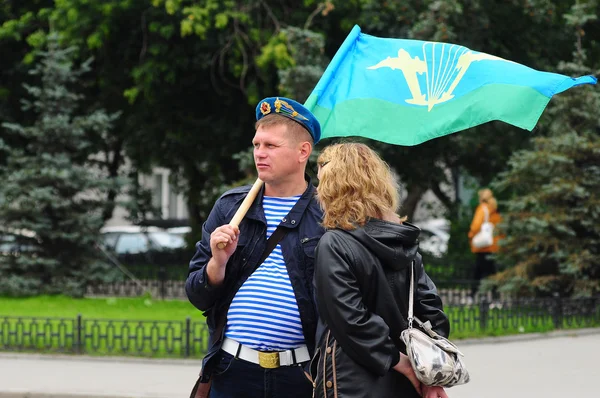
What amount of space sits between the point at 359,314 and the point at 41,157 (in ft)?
48.7

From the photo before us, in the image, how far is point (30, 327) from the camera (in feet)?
39.1

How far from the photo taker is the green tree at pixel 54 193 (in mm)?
17391

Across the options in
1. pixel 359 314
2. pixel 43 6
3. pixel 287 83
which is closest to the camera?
pixel 359 314

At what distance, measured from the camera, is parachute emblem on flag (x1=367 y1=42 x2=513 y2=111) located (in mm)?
4672

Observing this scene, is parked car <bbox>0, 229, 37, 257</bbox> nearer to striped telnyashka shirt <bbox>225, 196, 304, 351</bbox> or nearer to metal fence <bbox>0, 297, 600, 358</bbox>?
metal fence <bbox>0, 297, 600, 358</bbox>

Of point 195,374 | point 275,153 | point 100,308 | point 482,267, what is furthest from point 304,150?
point 482,267

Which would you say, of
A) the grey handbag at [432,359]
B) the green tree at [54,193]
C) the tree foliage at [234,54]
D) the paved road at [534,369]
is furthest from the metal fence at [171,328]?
the grey handbag at [432,359]

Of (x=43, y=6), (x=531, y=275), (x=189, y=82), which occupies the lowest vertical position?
(x=531, y=275)

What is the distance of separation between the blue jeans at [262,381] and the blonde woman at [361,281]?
135mm

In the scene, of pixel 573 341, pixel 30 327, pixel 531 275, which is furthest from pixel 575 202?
pixel 30 327

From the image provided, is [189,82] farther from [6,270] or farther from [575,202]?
[575,202]

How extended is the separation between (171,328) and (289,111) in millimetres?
7674

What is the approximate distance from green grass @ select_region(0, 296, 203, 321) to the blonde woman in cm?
1020

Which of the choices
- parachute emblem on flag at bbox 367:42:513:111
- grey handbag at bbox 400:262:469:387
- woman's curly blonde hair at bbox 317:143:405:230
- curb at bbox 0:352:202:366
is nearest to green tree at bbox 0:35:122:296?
curb at bbox 0:352:202:366
